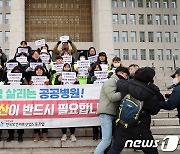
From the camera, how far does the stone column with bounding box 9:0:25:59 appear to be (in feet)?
80.2

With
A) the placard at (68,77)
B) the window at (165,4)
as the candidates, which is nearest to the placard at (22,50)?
the placard at (68,77)

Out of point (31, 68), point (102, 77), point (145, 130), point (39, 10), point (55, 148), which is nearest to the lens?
point (145, 130)

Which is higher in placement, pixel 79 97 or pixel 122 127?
pixel 79 97

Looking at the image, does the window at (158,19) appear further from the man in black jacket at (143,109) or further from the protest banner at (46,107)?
the man in black jacket at (143,109)

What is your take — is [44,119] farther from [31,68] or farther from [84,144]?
[31,68]

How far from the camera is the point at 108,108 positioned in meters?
5.52

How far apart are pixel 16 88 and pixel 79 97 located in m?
1.58

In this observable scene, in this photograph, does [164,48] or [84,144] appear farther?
[164,48]

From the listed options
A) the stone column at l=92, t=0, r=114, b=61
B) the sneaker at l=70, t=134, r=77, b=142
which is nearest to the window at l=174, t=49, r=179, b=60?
the stone column at l=92, t=0, r=114, b=61

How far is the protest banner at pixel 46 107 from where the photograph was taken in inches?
275

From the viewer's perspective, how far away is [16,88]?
23.6 feet

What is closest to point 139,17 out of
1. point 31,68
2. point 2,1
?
point 2,1

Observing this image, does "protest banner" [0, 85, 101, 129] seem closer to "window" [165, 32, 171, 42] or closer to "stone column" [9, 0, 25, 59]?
"stone column" [9, 0, 25, 59]

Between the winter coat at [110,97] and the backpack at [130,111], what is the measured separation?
391 mm
